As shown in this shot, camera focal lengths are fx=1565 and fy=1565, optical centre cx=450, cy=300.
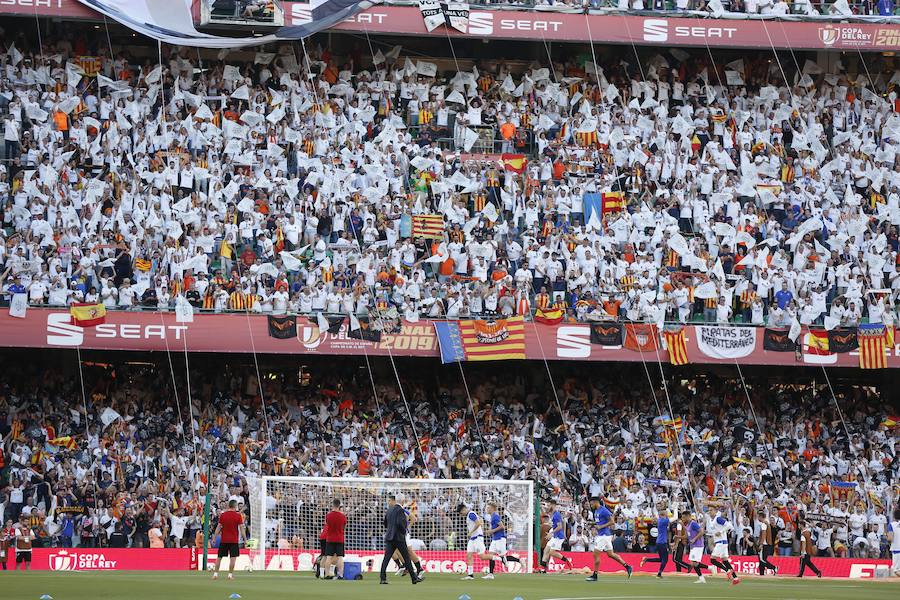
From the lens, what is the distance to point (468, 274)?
38312mm

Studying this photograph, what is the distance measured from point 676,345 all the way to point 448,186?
23.9 ft

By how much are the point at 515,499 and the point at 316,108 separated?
13.9 meters

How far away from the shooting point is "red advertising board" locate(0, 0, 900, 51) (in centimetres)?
4134

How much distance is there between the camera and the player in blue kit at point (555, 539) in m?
30.8

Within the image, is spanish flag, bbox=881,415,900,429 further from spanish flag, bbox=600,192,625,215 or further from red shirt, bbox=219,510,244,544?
red shirt, bbox=219,510,244,544

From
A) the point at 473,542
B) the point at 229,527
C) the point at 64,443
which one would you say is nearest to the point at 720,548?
the point at 473,542

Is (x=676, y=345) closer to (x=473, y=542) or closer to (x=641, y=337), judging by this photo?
(x=641, y=337)

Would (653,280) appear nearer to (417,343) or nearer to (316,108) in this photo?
(417,343)

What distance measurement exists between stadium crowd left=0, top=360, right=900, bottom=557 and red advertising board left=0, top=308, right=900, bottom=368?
1844mm

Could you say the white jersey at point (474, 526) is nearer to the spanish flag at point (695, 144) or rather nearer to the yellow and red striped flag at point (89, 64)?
the spanish flag at point (695, 144)

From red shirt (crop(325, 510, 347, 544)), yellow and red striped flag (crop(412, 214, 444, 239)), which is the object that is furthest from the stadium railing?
red shirt (crop(325, 510, 347, 544))

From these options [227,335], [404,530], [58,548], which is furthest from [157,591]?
[227,335]

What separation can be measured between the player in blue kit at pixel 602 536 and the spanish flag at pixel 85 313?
11917 mm

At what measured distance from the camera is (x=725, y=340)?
38094mm
